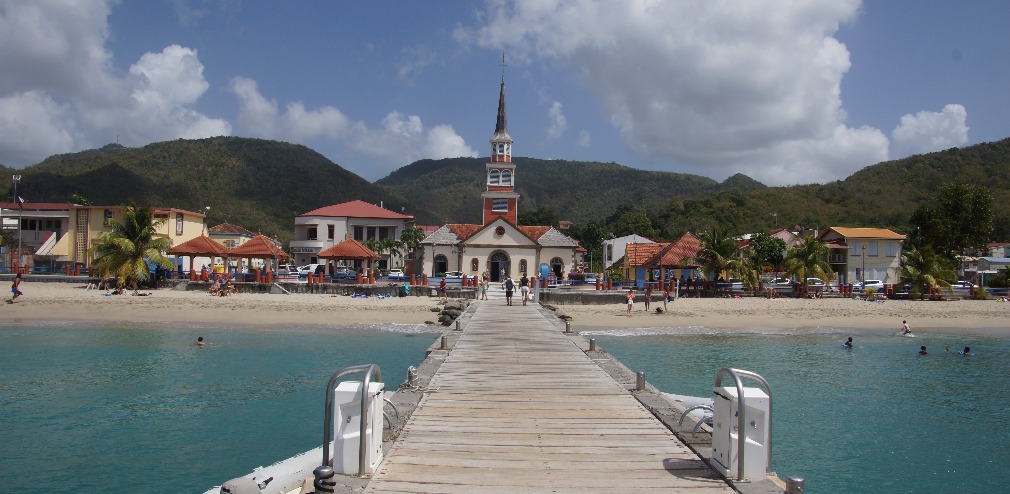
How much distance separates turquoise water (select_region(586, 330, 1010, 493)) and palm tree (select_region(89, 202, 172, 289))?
27179mm

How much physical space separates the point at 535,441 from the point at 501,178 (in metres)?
49.6

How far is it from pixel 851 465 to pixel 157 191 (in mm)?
108109

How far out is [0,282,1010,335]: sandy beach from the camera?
33031mm

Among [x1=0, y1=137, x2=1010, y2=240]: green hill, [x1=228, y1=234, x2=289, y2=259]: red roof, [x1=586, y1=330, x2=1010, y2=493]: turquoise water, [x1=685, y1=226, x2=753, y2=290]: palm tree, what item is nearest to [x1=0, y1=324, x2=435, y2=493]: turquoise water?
[x1=586, y1=330, x2=1010, y2=493]: turquoise water

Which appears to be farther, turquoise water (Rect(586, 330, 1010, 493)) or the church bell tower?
the church bell tower

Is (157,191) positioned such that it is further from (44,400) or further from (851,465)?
(851,465)

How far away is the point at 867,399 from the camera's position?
17484mm

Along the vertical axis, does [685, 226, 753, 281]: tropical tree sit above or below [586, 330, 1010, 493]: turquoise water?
above

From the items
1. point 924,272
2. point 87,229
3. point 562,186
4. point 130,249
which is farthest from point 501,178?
point 562,186

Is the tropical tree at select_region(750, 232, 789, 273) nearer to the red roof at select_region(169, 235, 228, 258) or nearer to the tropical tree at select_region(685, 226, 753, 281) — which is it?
the tropical tree at select_region(685, 226, 753, 281)

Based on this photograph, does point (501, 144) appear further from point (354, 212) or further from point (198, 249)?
point (198, 249)

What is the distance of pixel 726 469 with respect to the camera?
236 inches

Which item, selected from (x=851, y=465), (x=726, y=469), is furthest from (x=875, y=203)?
(x=726, y=469)

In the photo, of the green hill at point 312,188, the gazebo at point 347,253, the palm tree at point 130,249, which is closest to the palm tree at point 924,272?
the gazebo at point 347,253
